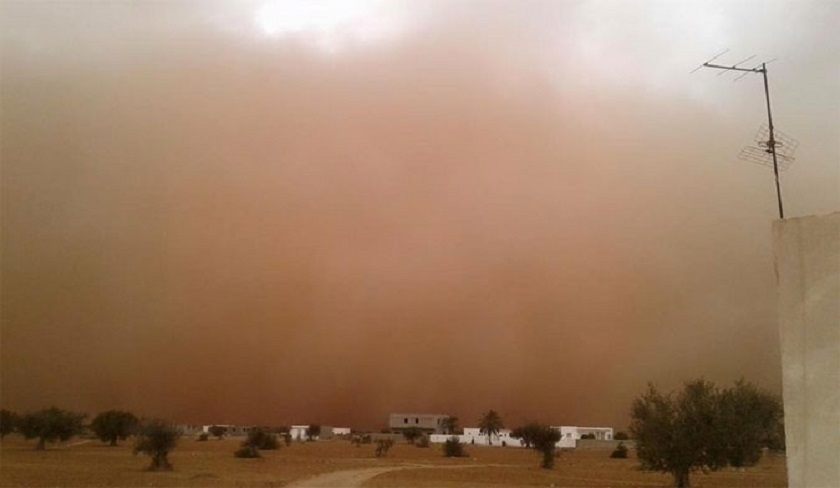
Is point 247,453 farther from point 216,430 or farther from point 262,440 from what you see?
point 216,430

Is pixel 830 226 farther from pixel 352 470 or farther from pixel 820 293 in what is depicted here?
pixel 352 470

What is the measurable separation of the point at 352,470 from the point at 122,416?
15.0 m

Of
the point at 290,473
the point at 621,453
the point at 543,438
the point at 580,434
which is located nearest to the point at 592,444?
the point at 580,434

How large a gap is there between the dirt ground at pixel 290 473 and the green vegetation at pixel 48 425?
586mm

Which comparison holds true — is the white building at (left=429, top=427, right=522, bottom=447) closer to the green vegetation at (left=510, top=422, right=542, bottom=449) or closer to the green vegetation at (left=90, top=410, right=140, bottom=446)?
the green vegetation at (left=510, top=422, right=542, bottom=449)

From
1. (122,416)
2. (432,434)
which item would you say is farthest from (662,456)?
(432,434)

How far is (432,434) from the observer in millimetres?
63031

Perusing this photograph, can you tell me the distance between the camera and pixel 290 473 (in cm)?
2328

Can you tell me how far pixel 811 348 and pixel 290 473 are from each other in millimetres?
21031

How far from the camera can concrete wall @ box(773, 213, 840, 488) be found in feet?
13.3

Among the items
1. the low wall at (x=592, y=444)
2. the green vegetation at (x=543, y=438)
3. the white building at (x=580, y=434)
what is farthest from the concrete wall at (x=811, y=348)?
the low wall at (x=592, y=444)

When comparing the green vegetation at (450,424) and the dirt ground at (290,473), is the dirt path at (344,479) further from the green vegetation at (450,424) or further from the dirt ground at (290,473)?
the green vegetation at (450,424)

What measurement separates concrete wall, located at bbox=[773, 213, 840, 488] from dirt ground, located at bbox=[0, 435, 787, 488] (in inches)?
643

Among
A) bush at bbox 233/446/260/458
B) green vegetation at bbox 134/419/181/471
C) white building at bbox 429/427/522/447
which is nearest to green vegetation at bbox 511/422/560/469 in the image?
bush at bbox 233/446/260/458
